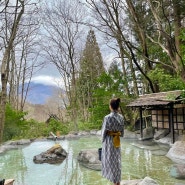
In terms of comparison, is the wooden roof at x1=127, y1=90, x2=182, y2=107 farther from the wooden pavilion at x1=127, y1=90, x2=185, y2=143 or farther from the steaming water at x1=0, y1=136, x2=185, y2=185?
the steaming water at x1=0, y1=136, x2=185, y2=185

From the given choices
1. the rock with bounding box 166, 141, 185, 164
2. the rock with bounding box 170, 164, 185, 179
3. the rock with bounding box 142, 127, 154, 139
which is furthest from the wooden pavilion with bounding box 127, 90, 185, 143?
the rock with bounding box 170, 164, 185, 179

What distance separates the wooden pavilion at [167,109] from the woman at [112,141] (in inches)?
265

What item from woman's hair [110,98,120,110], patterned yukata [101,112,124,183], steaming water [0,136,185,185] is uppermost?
woman's hair [110,98,120,110]

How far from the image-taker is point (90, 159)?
9.29 meters

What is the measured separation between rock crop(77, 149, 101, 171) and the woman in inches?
141

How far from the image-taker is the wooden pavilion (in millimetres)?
12059

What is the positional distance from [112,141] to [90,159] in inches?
182

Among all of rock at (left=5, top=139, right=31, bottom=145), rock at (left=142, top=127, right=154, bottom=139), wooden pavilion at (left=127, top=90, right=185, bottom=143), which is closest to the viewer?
wooden pavilion at (left=127, top=90, right=185, bottom=143)

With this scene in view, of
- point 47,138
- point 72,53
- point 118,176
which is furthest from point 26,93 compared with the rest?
point 118,176

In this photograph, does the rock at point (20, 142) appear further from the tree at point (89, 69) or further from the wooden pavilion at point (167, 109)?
the tree at point (89, 69)

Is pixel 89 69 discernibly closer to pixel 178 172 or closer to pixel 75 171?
pixel 75 171

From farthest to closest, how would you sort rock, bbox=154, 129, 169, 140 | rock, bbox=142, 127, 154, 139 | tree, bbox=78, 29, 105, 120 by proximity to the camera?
tree, bbox=78, 29, 105, 120 → rock, bbox=142, 127, 154, 139 → rock, bbox=154, 129, 169, 140

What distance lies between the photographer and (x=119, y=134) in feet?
16.1

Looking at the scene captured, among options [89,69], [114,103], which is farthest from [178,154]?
[89,69]
